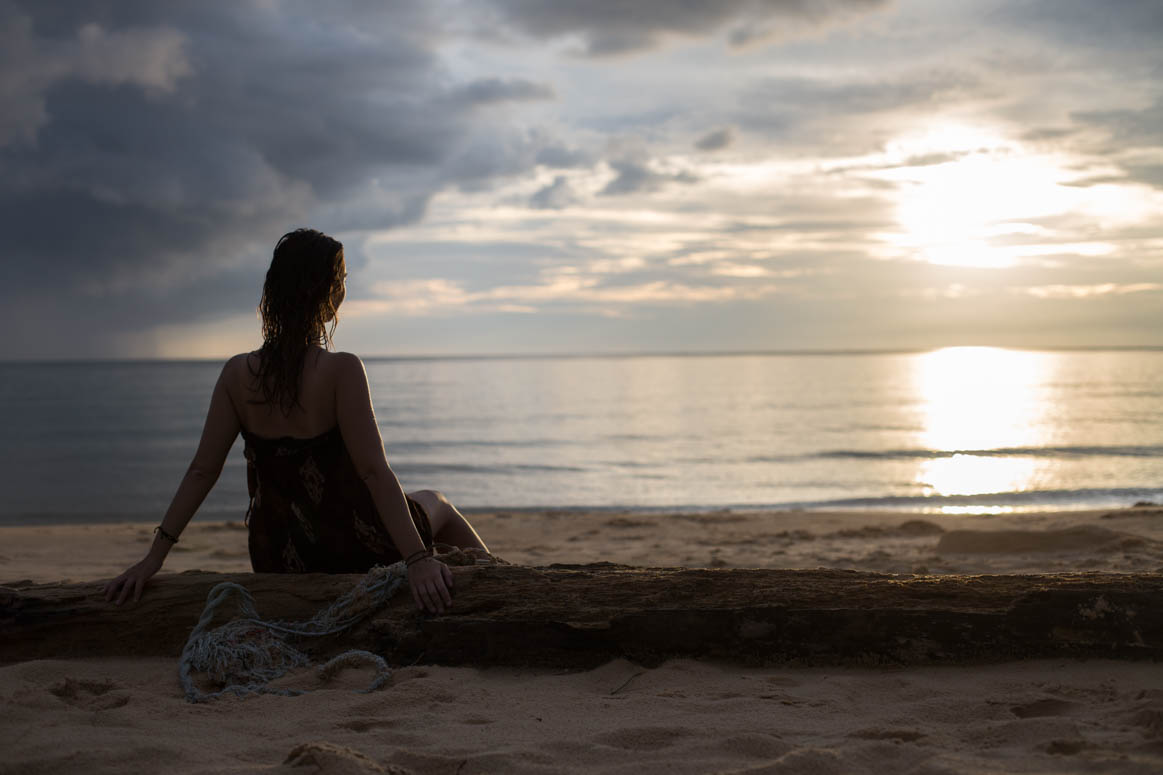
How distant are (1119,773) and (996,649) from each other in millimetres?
911

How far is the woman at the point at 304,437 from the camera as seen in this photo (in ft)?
10.8

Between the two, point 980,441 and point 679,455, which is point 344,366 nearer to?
A: point 679,455

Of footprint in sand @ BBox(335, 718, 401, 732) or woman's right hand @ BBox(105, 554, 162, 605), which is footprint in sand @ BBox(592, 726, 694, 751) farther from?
woman's right hand @ BBox(105, 554, 162, 605)

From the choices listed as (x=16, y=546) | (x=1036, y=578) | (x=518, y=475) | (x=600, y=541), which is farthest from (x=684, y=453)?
(x=1036, y=578)

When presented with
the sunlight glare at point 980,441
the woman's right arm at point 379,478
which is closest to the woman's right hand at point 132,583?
the woman's right arm at point 379,478

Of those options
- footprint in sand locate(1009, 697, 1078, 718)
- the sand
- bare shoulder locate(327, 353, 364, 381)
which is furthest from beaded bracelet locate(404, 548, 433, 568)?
footprint in sand locate(1009, 697, 1078, 718)

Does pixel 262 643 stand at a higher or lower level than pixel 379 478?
lower

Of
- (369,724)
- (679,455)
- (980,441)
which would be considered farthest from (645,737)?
(980,441)

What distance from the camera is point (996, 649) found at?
2.96 metres

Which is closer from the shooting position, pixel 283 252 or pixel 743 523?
pixel 283 252

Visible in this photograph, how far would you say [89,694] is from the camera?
2.94 meters

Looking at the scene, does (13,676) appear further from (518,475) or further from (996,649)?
(518,475)

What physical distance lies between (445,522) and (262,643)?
109cm

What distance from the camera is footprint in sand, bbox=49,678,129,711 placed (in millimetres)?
2834
